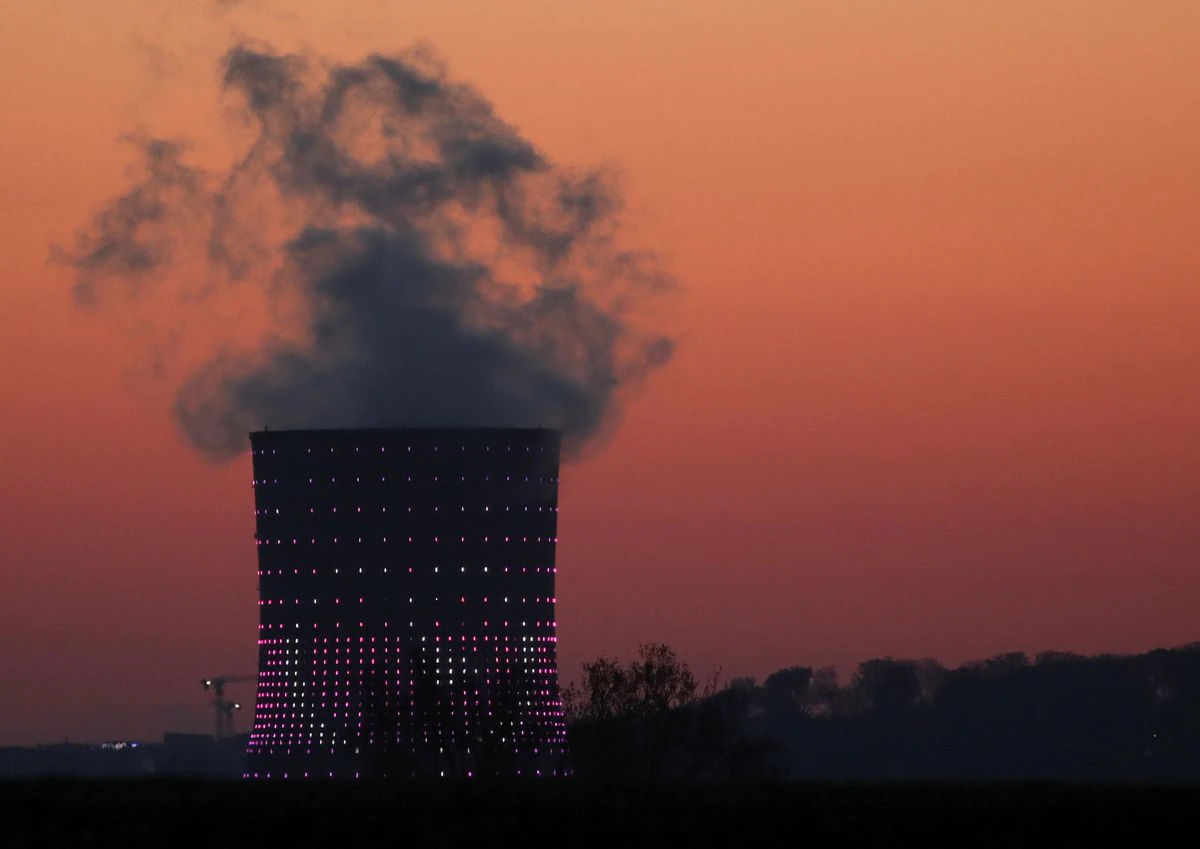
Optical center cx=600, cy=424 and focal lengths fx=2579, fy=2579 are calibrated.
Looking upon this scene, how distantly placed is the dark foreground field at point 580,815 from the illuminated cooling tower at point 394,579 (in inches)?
1236

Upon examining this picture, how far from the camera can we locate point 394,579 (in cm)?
7312

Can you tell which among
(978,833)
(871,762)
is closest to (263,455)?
(978,833)

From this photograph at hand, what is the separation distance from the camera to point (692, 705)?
78312 millimetres

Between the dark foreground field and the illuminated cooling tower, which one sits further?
Answer: the illuminated cooling tower

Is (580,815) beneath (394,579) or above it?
beneath

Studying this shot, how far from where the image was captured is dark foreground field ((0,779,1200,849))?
32.0 metres

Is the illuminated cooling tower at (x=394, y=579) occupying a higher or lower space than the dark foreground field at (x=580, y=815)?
higher

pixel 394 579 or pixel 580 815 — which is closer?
pixel 580 815

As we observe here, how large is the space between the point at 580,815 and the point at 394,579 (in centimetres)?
3882

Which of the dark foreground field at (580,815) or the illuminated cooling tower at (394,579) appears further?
the illuminated cooling tower at (394,579)

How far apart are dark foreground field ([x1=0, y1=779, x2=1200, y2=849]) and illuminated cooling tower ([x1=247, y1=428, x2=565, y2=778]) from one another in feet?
103

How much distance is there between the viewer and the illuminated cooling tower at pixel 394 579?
2813 inches

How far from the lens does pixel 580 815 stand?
114 ft

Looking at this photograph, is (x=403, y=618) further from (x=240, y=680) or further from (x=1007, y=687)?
(x=240, y=680)
